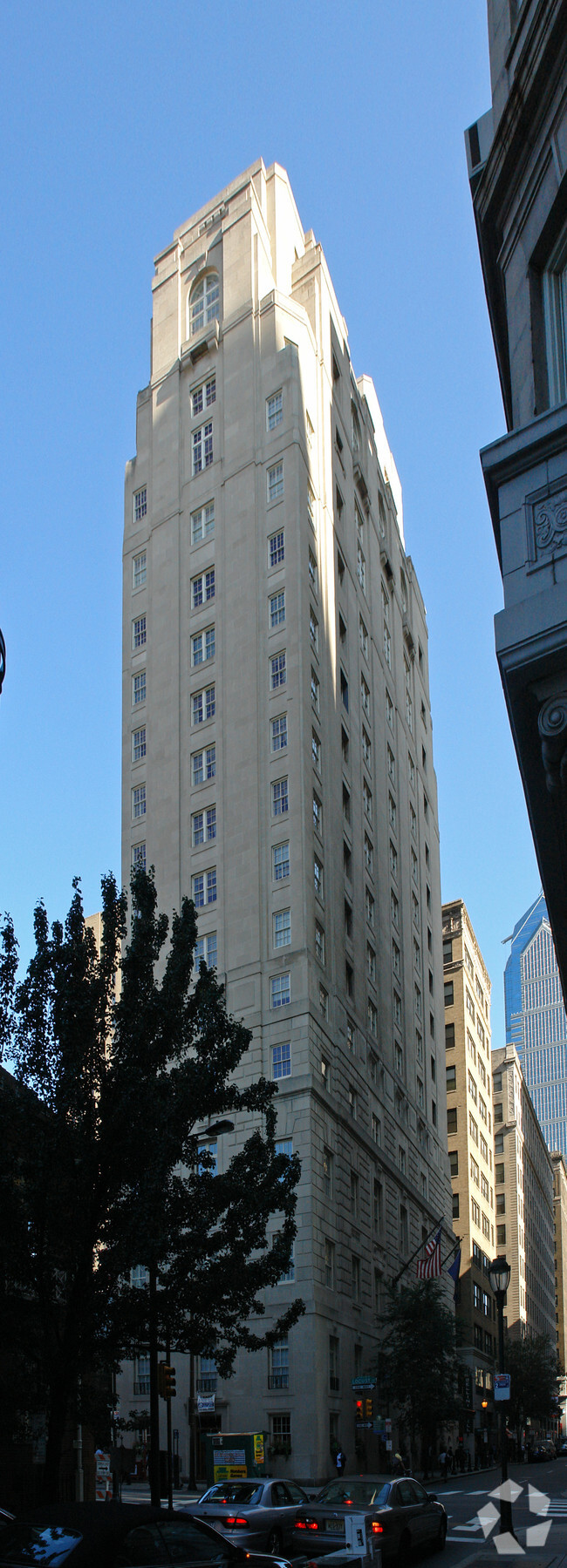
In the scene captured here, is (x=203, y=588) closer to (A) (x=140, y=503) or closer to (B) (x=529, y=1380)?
(A) (x=140, y=503)

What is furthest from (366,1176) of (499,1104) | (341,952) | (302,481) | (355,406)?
(499,1104)

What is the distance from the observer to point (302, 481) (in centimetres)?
5838

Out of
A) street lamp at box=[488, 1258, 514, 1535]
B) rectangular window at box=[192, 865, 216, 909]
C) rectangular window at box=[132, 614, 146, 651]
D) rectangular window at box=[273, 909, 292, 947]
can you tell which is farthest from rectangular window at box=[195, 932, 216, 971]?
street lamp at box=[488, 1258, 514, 1535]

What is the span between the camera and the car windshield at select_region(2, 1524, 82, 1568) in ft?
35.4

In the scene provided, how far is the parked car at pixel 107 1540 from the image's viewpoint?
35.7 ft

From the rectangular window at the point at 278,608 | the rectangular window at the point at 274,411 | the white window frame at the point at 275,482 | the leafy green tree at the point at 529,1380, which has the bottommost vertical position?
the leafy green tree at the point at 529,1380

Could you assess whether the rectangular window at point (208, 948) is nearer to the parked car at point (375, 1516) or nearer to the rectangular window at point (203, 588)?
the rectangular window at point (203, 588)

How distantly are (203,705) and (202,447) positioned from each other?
48.7 feet

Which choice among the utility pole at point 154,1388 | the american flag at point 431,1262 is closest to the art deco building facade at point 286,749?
the american flag at point 431,1262

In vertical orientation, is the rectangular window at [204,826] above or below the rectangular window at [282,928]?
above

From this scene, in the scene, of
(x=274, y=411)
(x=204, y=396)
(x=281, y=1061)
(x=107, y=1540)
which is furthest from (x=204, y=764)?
(x=107, y=1540)

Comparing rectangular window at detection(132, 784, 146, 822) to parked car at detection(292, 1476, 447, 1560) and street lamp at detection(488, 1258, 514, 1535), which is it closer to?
street lamp at detection(488, 1258, 514, 1535)

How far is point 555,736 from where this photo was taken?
46.6 feet

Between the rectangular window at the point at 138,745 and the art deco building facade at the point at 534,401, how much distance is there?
4431 centimetres
